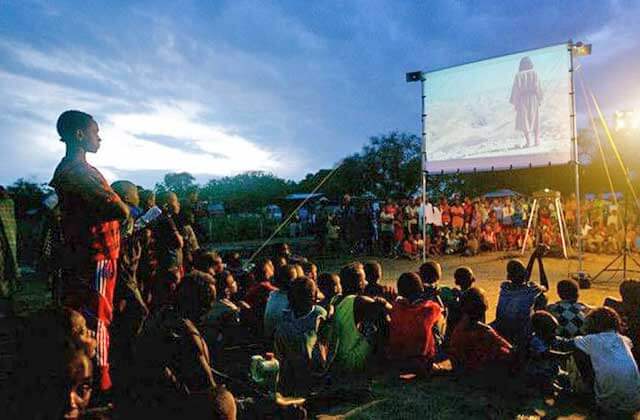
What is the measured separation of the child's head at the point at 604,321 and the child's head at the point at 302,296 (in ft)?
7.22

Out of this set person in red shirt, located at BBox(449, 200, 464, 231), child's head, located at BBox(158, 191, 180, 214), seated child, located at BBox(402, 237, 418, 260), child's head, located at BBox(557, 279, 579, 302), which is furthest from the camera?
person in red shirt, located at BBox(449, 200, 464, 231)

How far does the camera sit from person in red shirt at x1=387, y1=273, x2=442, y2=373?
14.1 ft

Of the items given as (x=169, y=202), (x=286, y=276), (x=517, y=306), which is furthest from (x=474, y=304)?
(x=169, y=202)

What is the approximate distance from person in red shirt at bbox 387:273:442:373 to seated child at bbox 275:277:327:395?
74cm

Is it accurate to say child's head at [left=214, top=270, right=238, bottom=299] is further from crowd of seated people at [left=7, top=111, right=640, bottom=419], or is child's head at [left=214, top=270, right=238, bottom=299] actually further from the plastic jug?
the plastic jug

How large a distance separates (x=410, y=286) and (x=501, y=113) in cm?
620

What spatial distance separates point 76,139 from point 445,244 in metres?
13.9

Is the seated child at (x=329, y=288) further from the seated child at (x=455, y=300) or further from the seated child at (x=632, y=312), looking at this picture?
the seated child at (x=632, y=312)

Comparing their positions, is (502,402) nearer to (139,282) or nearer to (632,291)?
(632,291)

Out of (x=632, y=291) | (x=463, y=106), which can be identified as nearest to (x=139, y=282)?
(x=632, y=291)

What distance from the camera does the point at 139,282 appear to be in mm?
5102

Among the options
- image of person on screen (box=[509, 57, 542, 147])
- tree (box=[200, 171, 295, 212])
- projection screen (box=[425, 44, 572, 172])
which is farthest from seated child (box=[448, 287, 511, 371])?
tree (box=[200, 171, 295, 212])

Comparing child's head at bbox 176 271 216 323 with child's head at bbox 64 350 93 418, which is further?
child's head at bbox 176 271 216 323

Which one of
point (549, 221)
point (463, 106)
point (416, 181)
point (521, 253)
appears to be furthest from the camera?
point (416, 181)
